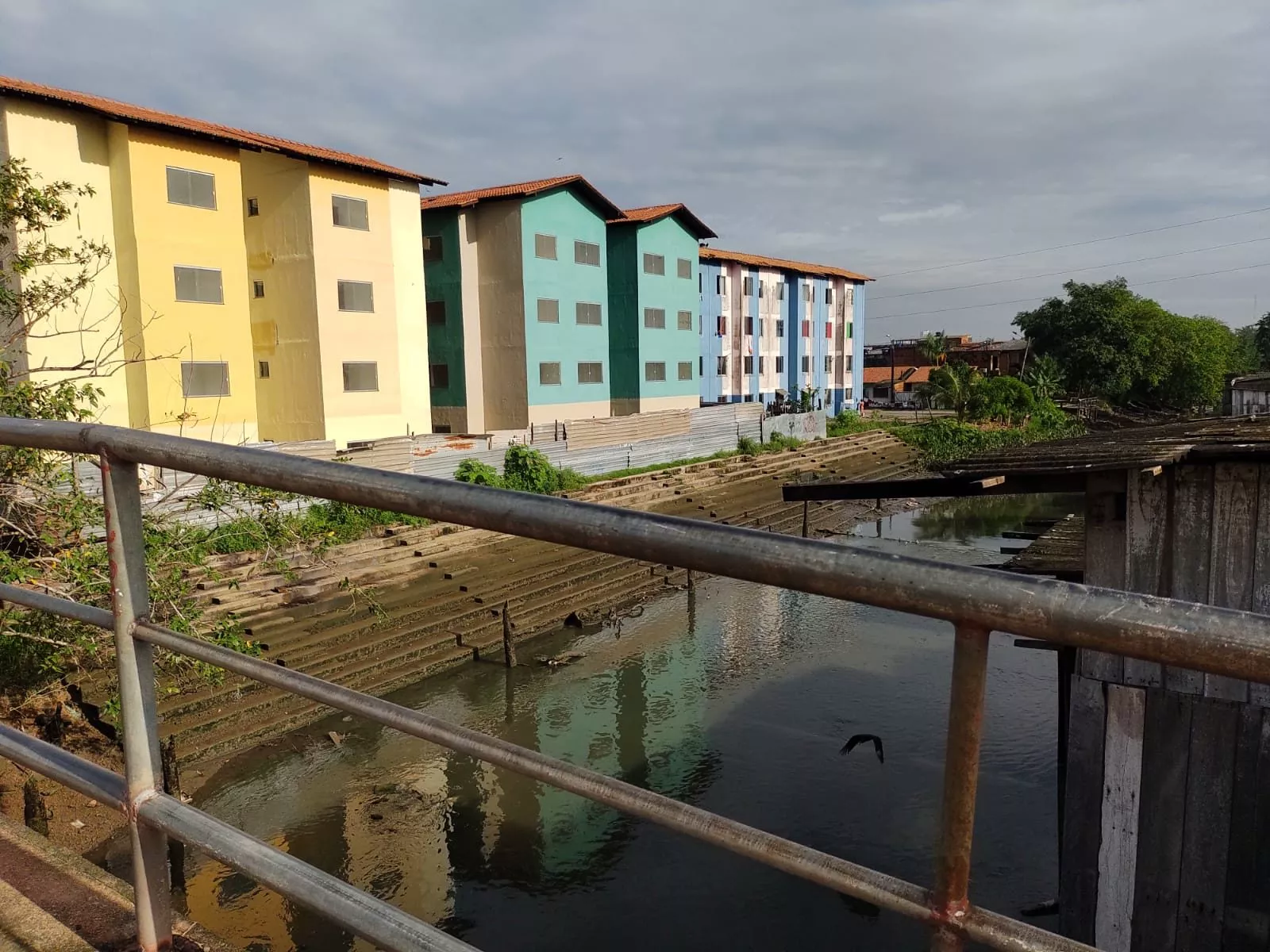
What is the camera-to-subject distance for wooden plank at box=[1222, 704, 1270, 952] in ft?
19.6

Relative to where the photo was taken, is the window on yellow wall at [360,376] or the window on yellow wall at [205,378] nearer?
the window on yellow wall at [205,378]

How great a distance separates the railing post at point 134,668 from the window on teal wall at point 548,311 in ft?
109

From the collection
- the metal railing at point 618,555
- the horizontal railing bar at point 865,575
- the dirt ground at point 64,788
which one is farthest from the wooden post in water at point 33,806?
the horizontal railing bar at point 865,575

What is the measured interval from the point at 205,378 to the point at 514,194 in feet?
44.3

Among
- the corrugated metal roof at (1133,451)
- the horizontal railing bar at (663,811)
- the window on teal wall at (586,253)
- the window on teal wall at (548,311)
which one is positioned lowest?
the corrugated metal roof at (1133,451)

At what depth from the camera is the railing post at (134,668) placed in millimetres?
1723

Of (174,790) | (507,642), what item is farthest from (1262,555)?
(507,642)

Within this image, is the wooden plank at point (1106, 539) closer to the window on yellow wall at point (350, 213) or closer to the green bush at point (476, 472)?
the green bush at point (476, 472)

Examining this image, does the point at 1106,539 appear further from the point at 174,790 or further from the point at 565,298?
the point at 565,298

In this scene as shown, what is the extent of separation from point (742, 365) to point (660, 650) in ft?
101

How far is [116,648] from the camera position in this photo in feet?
5.74

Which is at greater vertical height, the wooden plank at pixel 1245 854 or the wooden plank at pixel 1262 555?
the wooden plank at pixel 1262 555

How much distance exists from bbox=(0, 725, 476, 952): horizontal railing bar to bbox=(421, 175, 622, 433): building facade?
32.5 meters

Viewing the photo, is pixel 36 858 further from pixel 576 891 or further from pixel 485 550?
pixel 485 550
